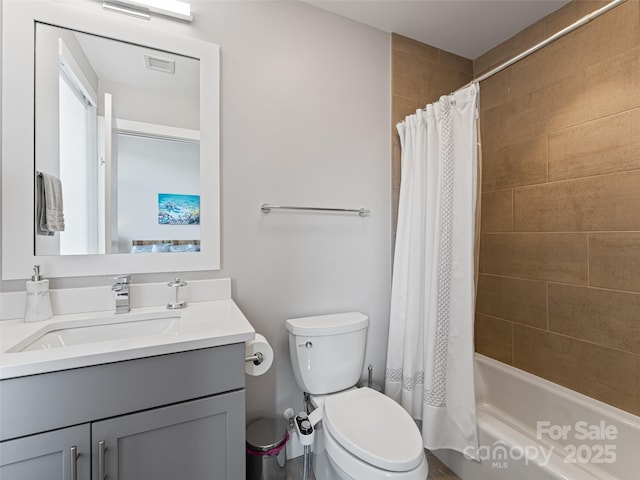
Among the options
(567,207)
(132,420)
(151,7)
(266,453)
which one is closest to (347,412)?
(266,453)

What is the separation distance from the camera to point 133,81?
1.30m

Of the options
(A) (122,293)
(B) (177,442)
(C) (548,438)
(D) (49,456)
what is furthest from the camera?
(C) (548,438)

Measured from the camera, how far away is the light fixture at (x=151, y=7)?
1.26m

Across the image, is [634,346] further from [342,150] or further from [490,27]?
[490,27]

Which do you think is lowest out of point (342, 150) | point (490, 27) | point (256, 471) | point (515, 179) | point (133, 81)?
point (256, 471)

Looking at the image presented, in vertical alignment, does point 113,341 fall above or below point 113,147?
below

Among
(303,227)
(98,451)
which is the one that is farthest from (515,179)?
(98,451)

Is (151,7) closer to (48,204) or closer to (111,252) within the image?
(48,204)

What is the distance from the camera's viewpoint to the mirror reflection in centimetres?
118

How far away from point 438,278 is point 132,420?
132 cm

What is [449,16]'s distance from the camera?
1.75m

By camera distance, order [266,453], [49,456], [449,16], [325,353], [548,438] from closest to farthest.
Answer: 1. [49,456]
2. [266,453]
3. [325,353]
4. [548,438]
5. [449,16]

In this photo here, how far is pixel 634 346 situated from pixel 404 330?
3.37 ft

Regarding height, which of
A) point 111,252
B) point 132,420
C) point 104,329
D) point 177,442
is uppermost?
point 111,252
